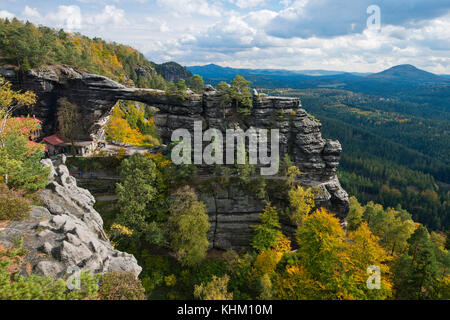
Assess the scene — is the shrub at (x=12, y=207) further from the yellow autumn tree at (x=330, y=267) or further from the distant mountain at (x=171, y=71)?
the distant mountain at (x=171, y=71)

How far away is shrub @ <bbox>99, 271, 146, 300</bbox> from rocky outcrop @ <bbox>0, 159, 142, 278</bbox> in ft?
4.71

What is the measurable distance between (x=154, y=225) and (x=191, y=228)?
5.18 m

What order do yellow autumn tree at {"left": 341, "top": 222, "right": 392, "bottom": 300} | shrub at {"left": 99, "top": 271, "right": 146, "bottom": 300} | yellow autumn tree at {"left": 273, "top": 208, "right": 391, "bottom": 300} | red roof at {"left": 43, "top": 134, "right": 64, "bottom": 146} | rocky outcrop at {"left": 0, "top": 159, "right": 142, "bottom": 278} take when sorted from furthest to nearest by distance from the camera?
red roof at {"left": 43, "top": 134, "right": 64, "bottom": 146}
yellow autumn tree at {"left": 273, "top": 208, "right": 391, "bottom": 300}
yellow autumn tree at {"left": 341, "top": 222, "right": 392, "bottom": 300}
rocky outcrop at {"left": 0, "top": 159, "right": 142, "bottom": 278}
shrub at {"left": 99, "top": 271, "right": 146, "bottom": 300}

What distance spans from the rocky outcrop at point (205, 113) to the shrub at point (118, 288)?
33.0m

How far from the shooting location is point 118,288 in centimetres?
1466

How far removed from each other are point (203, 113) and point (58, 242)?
1352 inches

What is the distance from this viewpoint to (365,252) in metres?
21.5

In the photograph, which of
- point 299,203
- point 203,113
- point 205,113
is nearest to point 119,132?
point 203,113

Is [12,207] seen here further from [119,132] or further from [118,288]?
[119,132]

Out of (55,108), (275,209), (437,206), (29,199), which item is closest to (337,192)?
(275,209)

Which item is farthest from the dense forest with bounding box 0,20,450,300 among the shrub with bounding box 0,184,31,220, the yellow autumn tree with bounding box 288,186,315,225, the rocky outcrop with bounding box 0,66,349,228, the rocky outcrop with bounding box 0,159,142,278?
the rocky outcrop with bounding box 0,66,349,228

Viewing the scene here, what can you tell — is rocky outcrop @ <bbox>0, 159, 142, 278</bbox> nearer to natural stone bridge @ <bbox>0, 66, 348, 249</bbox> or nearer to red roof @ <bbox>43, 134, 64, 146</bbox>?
natural stone bridge @ <bbox>0, 66, 348, 249</bbox>

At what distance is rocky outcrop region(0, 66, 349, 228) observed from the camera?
43281 millimetres

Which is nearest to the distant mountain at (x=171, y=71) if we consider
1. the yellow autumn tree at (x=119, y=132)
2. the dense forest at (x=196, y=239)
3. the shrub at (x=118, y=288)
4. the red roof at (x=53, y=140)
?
the dense forest at (x=196, y=239)
